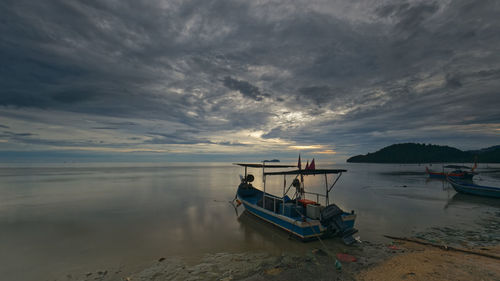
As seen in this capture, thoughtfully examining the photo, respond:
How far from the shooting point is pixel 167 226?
52.9 feet

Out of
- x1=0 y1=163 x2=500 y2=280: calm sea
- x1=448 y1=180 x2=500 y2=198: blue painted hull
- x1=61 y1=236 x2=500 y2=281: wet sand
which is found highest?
x1=448 y1=180 x2=500 y2=198: blue painted hull

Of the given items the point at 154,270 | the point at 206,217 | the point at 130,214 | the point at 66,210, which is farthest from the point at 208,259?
the point at 66,210

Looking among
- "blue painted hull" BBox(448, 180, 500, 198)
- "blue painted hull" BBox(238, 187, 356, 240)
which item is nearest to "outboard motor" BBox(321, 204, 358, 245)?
"blue painted hull" BBox(238, 187, 356, 240)

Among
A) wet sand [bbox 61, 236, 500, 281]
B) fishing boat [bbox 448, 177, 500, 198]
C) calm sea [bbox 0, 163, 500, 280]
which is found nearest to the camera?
wet sand [bbox 61, 236, 500, 281]

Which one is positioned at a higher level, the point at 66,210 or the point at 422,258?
the point at 422,258

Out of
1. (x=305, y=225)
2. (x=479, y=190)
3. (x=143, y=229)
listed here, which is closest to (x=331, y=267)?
(x=305, y=225)

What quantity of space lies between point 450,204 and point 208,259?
88.5 feet

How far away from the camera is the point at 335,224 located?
11461 mm

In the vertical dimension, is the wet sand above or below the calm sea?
above

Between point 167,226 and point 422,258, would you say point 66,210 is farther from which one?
point 422,258

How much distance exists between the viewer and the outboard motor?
11430 millimetres

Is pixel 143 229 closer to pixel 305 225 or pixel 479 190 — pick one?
pixel 305 225

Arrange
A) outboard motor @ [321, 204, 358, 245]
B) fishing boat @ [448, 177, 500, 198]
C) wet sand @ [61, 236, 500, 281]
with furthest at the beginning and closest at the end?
fishing boat @ [448, 177, 500, 198] < outboard motor @ [321, 204, 358, 245] < wet sand @ [61, 236, 500, 281]

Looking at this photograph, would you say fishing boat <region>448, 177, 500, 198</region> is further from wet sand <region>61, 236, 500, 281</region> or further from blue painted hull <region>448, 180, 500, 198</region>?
wet sand <region>61, 236, 500, 281</region>
